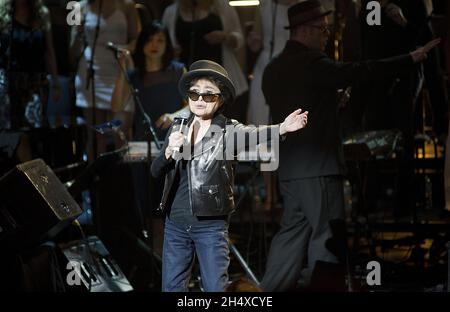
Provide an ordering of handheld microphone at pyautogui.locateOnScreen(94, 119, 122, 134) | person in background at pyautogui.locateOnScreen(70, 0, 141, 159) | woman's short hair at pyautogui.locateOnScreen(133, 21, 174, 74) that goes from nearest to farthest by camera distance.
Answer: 1. handheld microphone at pyautogui.locateOnScreen(94, 119, 122, 134)
2. woman's short hair at pyautogui.locateOnScreen(133, 21, 174, 74)
3. person in background at pyautogui.locateOnScreen(70, 0, 141, 159)

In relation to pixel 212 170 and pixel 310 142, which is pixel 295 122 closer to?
pixel 212 170

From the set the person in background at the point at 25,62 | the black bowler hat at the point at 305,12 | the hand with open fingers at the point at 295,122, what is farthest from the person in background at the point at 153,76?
the hand with open fingers at the point at 295,122

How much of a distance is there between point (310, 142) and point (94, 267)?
1.92 metres

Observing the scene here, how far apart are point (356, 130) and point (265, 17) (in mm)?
1243

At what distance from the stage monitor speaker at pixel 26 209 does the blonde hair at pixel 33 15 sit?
6.59 feet

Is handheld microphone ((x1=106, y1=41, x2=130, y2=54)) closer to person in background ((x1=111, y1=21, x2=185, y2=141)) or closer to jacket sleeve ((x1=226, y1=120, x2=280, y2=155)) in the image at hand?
person in background ((x1=111, y1=21, x2=185, y2=141))

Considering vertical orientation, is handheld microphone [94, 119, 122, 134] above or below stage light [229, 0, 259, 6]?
below

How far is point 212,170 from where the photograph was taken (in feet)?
18.9

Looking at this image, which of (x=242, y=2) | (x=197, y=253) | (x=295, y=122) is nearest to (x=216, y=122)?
(x=295, y=122)

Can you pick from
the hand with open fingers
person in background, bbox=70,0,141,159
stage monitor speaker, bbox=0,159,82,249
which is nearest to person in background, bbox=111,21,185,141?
person in background, bbox=70,0,141,159

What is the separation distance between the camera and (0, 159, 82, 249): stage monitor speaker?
6297 millimetres

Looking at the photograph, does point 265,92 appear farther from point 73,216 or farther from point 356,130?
point 73,216

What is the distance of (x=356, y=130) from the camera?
807 centimetres

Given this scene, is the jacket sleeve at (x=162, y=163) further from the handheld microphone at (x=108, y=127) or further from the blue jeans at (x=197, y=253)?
the handheld microphone at (x=108, y=127)
